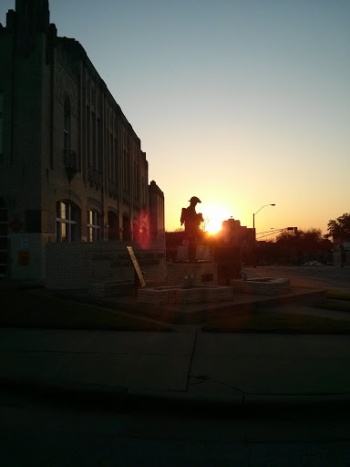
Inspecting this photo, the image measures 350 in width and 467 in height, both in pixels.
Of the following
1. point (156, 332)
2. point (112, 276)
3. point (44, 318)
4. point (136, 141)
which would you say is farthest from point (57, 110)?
point (136, 141)

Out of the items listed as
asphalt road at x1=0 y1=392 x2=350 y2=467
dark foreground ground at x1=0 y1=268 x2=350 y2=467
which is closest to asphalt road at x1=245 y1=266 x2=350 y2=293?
dark foreground ground at x1=0 y1=268 x2=350 y2=467

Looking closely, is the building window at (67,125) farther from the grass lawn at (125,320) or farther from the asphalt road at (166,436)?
the asphalt road at (166,436)

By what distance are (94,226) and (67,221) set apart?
4765 millimetres

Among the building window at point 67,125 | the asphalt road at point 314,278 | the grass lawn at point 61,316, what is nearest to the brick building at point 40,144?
the building window at point 67,125

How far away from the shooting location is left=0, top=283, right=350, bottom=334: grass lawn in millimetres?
9438

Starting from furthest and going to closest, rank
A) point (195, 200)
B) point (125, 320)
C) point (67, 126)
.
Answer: point (67, 126) < point (195, 200) < point (125, 320)

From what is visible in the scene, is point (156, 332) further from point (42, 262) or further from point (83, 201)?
point (83, 201)

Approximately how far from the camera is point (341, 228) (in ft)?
363

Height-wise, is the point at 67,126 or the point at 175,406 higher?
the point at 67,126

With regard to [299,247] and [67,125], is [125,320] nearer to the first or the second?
[67,125]

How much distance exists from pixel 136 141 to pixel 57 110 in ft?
74.5

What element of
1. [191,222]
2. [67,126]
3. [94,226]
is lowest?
[191,222]

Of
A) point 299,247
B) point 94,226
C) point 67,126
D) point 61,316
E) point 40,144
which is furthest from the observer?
point 299,247

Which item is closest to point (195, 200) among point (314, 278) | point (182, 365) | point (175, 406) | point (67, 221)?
point (67, 221)
